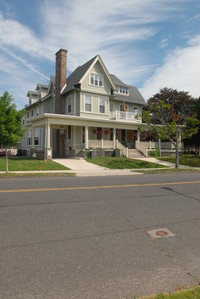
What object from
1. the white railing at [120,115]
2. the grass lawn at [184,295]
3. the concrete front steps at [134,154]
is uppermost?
the white railing at [120,115]

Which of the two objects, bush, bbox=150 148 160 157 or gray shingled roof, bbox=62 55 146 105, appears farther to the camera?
bush, bbox=150 148 160 157

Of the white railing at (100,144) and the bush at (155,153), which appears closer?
the white railing at (100,144)

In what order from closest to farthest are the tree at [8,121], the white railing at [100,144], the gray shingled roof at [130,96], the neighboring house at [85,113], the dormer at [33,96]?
the tree at [8,121] < the white railing at [100,144] < the neighboring house at [85,113] < the gray shingled roof at [130,96] < the dormer at [33,96]

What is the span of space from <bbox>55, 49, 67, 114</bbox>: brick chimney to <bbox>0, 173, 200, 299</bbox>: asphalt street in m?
21.6

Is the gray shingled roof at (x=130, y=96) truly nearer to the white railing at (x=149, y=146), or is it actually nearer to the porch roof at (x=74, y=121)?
the porch roof at (x=74, y=121)

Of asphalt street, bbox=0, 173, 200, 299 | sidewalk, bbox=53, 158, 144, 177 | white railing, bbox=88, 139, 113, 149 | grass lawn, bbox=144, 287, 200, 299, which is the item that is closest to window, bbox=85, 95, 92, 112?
white railing, bbox=88, 139, 113, 149

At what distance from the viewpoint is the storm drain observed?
466cm

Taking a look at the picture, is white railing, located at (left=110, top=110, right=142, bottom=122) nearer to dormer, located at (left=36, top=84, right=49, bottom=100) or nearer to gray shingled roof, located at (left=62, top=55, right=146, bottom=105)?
gray shingled roof, located at (left=62, top=55, right=146, bottom=105)

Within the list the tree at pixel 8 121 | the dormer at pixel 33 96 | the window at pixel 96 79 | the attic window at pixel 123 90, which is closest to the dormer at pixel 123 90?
the attic window at pixel 123 90

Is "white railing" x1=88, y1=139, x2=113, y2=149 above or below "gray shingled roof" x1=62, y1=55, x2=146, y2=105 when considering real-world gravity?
below

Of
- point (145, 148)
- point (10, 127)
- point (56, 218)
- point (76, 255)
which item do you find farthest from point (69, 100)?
point (76, 255)

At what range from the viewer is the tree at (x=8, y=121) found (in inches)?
530

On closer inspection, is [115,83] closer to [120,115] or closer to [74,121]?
[120,115]

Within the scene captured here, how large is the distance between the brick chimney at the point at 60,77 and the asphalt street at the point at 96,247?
21.6 m
